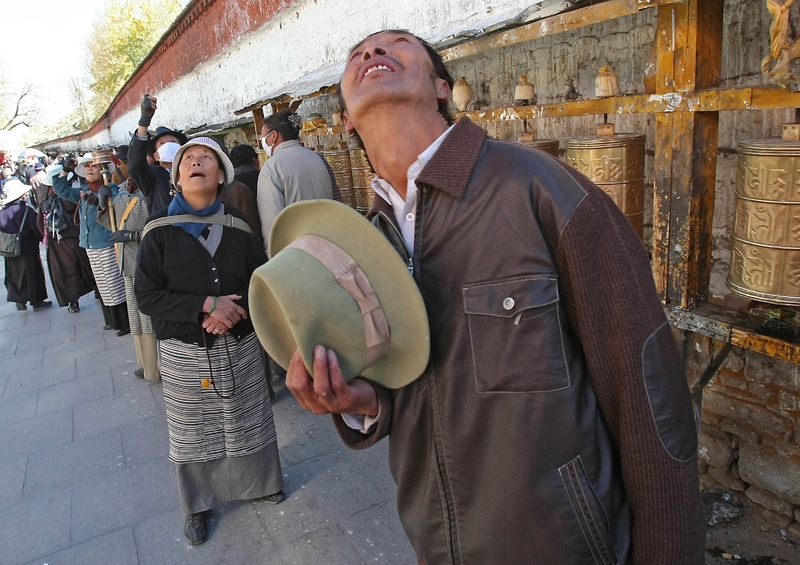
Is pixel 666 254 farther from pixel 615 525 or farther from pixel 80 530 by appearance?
pixel 80 530

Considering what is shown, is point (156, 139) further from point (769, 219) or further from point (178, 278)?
point (769, 219)

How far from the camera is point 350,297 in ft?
3.81

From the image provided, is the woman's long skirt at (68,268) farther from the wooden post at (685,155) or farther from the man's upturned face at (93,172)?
the wooden post at (685,155)

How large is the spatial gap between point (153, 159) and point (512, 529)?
13.5ft

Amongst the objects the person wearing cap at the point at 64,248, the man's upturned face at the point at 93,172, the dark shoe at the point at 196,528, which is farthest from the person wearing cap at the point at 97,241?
the dark shoe at the point at 196,528

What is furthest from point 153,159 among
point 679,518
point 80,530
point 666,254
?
point 679,518

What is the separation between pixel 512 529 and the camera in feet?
3.86

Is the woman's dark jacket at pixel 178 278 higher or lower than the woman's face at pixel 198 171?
lower

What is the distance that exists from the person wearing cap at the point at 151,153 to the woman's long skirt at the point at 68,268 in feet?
12.2

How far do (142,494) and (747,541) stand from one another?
10.7 feet

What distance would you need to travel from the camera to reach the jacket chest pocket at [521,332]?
3.60 ft

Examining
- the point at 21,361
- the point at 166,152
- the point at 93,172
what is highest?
the point at 166,152

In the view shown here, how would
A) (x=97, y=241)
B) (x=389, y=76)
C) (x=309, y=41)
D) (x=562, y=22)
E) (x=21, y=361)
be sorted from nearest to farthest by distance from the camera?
(x=389, y=76) → (x=562, y=22) → (x=97, y=241) → (x=21, y=361) → (x=309, y=41)

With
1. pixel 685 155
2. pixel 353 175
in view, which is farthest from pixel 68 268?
pixel 685 155
